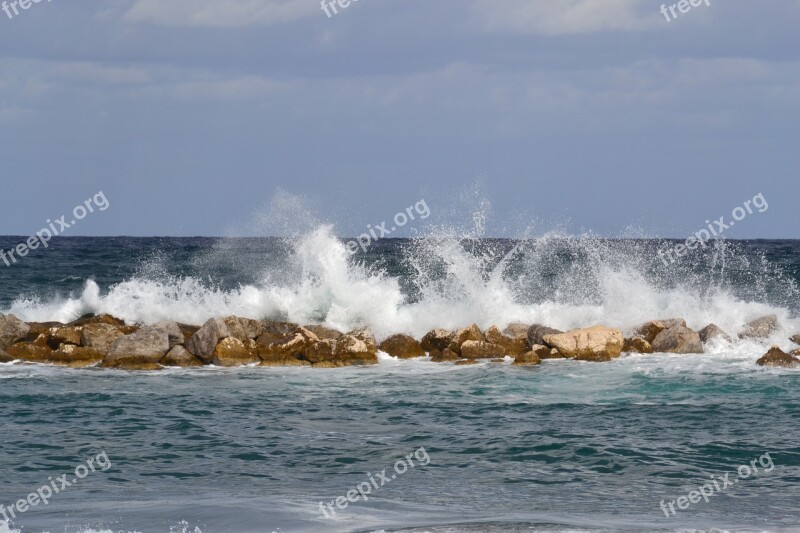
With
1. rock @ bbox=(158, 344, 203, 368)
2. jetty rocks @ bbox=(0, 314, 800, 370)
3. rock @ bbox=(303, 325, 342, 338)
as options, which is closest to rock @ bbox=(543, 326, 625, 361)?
jetty rocks @ bbox=(0, 314, 800, 370)

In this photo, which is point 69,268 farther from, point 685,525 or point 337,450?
point 685,525

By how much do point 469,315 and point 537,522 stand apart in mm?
14587

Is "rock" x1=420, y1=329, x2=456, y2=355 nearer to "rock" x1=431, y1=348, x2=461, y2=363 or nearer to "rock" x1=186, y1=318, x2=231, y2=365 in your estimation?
"rock" x1=431, y1=348, x2=461, y2=363

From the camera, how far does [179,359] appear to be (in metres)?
19.9

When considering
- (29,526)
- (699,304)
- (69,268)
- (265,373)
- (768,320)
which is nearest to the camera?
(29,526)

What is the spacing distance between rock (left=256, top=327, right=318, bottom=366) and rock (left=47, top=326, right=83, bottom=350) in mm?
3690

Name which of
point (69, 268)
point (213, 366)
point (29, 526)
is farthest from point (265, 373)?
point (69, 268)

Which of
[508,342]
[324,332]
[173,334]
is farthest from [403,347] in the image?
[173,334]

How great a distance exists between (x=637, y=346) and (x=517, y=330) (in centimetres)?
249

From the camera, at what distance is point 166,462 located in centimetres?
1222

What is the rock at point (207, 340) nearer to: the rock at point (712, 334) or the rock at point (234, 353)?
the rock at point (234, 353)

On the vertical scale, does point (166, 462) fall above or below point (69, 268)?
below

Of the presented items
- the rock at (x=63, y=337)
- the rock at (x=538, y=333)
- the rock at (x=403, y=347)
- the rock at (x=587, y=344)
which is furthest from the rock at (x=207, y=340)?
the rock at (x=587, y=344)

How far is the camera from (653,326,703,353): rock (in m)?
21.1
